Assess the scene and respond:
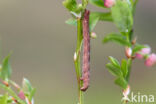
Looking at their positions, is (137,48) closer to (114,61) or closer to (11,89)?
(114,61)

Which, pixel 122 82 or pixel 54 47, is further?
pixel 54 47

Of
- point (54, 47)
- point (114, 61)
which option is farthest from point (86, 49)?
point (54, 47)

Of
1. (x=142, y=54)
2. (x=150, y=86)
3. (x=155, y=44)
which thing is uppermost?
(x=142, y=54)

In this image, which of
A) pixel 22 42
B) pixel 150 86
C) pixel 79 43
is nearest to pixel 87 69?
pixel 79 43

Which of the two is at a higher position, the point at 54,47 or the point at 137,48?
the point at 137,48

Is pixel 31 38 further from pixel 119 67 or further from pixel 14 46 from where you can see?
pixel 119 67

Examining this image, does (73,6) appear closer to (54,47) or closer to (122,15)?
(122,15)

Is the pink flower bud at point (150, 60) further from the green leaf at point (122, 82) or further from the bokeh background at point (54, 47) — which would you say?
the bokeh background at point (54, 47)
